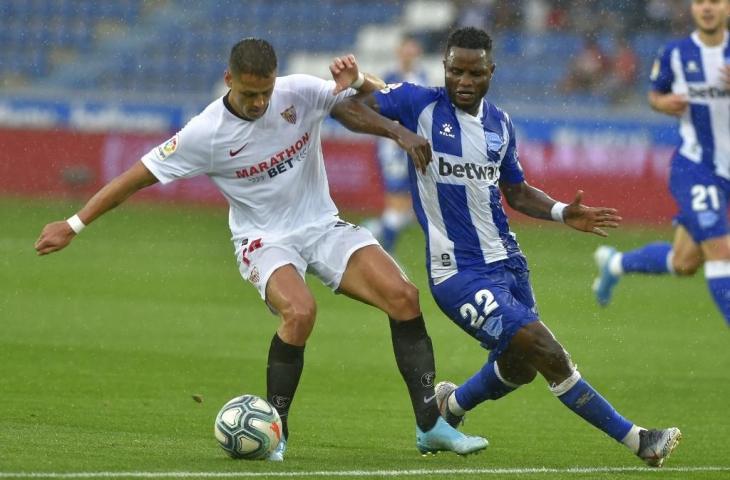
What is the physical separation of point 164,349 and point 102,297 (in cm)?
321

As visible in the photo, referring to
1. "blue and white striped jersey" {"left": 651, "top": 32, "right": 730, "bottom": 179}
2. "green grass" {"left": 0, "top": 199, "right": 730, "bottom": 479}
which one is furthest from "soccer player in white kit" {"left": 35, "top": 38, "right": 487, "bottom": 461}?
"blue and white striped jersey" {"left": 651, "top": 32, "right": 730, "bottom": 179}

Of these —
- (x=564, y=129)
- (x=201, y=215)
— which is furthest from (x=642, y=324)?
(x=201, y=215)

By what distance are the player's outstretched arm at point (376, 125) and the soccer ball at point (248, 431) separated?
139 cm

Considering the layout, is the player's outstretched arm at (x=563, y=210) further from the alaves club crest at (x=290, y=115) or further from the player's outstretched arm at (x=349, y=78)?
the alaves club crest at (x=290, y=115)

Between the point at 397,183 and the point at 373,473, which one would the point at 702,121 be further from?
the point at 397,183

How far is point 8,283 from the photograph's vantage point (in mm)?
14977

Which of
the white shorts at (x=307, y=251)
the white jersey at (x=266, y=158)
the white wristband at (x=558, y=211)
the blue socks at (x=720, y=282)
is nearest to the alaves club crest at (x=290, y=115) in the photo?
the white jersey at (x=266, y=158)

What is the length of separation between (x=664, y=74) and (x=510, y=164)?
3044 millimetres

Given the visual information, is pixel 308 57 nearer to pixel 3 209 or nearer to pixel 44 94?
pixel 44 94

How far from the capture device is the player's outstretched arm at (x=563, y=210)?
23.4 ft

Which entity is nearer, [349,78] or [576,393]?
[576,393]

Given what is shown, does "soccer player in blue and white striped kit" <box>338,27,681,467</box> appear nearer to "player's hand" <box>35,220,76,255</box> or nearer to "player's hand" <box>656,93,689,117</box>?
"player's hand" <box>35,220,76,255</box>

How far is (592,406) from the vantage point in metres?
6.86

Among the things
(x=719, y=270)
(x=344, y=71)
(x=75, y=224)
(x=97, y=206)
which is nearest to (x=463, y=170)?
(x=344, y=71)
